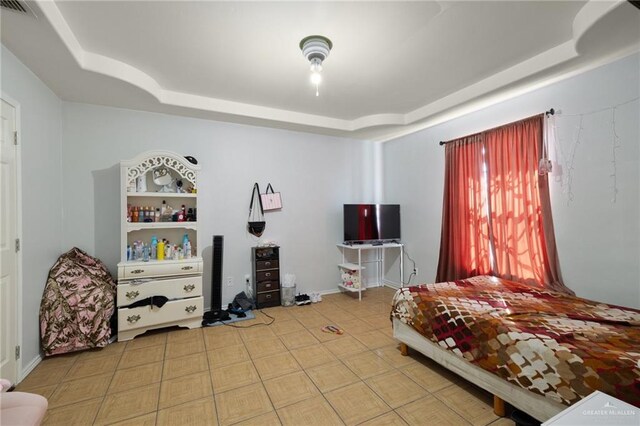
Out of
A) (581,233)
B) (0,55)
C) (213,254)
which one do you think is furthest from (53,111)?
(581,233)

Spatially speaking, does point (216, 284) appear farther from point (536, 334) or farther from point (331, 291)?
point (536, 334)

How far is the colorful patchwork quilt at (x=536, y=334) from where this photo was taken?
4.80 ft

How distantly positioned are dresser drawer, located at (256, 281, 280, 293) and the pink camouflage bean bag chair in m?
1.61

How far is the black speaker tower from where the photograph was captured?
137 inches

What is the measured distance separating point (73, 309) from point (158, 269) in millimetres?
750

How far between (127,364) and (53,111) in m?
2.61

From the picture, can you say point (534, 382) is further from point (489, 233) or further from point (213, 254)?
point (213, 254)

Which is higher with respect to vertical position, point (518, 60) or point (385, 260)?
point (518, 60)

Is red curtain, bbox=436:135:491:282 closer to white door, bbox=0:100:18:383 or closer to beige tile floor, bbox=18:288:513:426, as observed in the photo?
beige tile floor, bbox=18:288:513:426

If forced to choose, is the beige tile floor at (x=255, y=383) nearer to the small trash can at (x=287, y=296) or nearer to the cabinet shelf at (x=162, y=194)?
the small trash can at (x=287, y=296)

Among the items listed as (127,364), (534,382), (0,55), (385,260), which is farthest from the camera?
(385,260)

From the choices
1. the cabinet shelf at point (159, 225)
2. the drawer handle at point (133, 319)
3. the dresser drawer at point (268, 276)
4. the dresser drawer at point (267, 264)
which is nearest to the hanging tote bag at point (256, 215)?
the dresser drawer at point (267, 264)

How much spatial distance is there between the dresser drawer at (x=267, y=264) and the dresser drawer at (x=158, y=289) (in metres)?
0.84

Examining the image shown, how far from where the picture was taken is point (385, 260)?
5.03 meters
